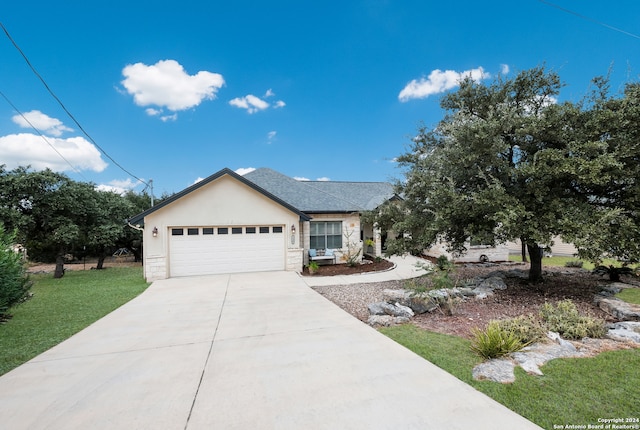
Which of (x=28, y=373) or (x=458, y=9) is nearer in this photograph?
(x=28, y=373)

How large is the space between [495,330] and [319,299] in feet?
15.7

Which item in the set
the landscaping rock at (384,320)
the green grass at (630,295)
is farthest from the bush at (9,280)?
the green grass at (630,295)

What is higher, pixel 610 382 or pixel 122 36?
pixel 122 36

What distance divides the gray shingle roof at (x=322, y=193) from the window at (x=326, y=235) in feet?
2.72

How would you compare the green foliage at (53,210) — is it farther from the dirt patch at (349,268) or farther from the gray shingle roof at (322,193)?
the dirt patch at (349,268)

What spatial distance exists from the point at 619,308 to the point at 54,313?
1378 cm

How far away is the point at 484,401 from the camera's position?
3.24m

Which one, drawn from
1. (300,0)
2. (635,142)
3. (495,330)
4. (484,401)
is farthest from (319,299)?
(300,0)

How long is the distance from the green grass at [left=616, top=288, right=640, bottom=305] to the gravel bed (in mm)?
5864

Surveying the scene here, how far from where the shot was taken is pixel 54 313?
724 cm

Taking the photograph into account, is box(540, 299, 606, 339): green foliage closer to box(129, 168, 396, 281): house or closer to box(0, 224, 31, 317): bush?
box(129, 168, 396, 281): house

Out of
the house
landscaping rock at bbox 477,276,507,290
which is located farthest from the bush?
landscaping rock at bbox 477,276,507,290

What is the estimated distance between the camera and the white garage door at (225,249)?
39.0ft

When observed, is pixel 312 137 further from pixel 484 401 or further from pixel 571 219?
pixel 484 401
